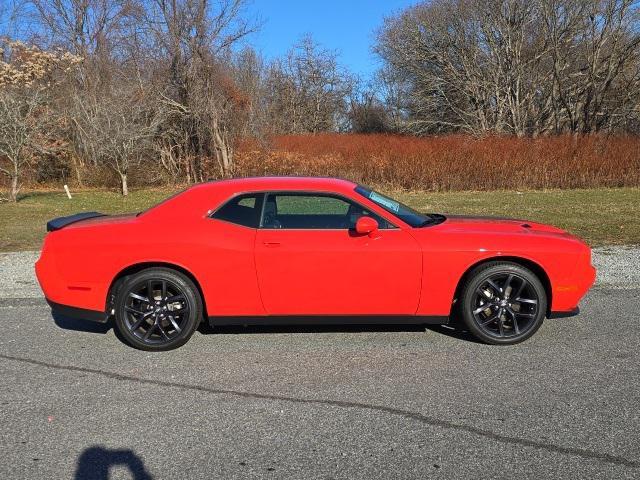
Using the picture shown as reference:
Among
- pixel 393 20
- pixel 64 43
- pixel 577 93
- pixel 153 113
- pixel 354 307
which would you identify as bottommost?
pixel 354 307

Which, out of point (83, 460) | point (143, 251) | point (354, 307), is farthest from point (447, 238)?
point (83, 460)

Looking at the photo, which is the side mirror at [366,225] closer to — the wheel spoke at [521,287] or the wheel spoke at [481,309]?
the wheel spoke at [481,309]

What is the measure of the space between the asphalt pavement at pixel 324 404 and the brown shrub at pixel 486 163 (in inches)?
643

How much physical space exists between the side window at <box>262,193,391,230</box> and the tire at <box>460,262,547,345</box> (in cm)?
90

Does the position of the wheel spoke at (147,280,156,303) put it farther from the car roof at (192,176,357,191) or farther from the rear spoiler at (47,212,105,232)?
the rear spoiler at (47,212,105,232)

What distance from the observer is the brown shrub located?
20.4 m

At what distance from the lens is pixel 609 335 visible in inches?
189

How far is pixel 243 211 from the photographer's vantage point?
4.70 metres

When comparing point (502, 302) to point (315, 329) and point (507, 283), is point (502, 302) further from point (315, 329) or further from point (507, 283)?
point (315, 329)

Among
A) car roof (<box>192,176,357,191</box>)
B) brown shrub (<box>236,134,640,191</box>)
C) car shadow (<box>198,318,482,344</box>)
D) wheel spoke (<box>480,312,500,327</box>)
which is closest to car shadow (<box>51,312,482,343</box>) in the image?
car shadow (<box>198,318,482,344</box>)

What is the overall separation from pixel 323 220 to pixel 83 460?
8.85 feet

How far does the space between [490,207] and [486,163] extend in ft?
21.6

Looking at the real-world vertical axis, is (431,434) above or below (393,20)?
below

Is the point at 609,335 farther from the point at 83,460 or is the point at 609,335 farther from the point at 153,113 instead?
the point at 153,113
